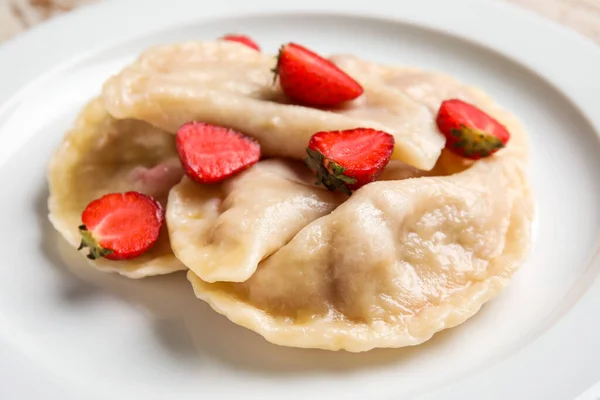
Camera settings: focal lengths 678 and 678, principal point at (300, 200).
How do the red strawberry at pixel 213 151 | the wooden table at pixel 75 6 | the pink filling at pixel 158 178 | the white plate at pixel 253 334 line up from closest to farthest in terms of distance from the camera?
the white plate at pixel 253 334 → the red strawberry at pixel 213 151 → the pink filling at pixel 158 178 → the wooden table at pixel 75 6

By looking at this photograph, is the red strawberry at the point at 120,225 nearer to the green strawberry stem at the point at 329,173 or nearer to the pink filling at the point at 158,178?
the pink filling at the point at 158,178

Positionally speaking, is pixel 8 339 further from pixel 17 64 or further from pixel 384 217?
pixel 17 64

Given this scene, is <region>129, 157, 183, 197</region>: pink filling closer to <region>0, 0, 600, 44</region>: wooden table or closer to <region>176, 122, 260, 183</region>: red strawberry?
<region>176, 122, 260, 183</region>: red strawberry

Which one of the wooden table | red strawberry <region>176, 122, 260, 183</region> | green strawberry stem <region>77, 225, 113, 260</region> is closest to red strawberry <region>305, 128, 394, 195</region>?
red strawberry <region>176, 122, 260, 183</region>

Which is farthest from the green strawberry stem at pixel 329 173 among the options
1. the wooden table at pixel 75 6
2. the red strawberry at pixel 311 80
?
the wooden table at pixel 75 6

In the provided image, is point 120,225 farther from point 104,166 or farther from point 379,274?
point 379,274

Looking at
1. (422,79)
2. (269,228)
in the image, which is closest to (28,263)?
(269,228)

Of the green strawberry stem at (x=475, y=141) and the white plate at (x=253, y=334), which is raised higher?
the green strawberry stem at (x=475, y=141)

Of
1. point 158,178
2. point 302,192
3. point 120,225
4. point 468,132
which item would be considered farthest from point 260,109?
point 468,132
